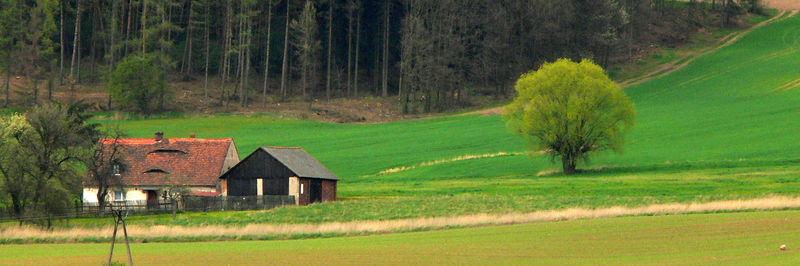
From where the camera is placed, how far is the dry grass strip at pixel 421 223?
5419 cm

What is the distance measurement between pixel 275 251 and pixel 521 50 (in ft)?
310

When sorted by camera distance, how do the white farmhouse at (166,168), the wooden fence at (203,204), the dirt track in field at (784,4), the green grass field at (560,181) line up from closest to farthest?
the green grass field at (560,181), the wooden fence at (203,204), the white farmhouse at (166,168), the dirt track in field at (784,4)

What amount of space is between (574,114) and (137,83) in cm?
4996

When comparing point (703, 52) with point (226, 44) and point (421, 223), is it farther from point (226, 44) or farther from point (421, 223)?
point (421, 223)

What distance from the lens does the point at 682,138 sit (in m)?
98.9

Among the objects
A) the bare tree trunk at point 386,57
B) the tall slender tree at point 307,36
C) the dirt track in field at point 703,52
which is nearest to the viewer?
the tall slender tree at point 307,36

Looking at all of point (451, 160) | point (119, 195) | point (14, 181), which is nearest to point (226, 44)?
point (451, 160)

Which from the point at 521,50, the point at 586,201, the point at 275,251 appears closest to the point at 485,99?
the point at 521,50

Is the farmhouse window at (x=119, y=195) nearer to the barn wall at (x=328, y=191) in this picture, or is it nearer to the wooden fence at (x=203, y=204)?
the wooden fence at (x=203, y=204)

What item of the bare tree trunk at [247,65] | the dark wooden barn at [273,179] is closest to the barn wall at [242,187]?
the dark wooden barn at [273,179]

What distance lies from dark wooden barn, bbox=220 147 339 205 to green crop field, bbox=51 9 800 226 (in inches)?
74.2

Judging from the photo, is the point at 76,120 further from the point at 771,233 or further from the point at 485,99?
the point at 485,99

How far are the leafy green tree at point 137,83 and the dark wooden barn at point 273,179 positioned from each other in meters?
44.1

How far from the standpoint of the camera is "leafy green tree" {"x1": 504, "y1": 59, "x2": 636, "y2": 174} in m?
90.2
